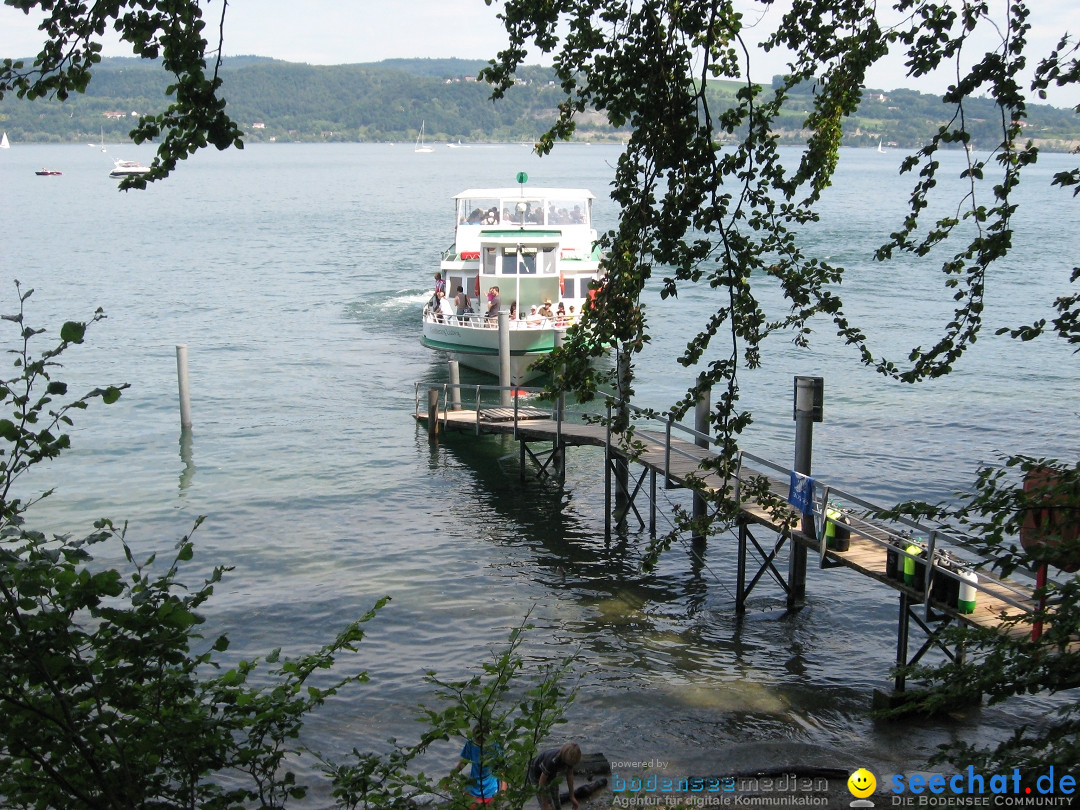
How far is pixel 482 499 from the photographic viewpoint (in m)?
21.7

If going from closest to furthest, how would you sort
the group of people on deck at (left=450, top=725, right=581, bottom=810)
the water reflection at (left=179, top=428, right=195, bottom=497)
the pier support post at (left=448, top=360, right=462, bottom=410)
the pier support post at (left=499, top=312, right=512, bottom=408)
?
the group of people on deck at (left=450, top=725, right=581, bottom=810)
the water reflection at (left=179, top=428, right=195, bottom=497)
the pier support post at (left=448, top=360, right=462, bottom=410)
the pier support post at (left=499, top=312, right=512, bottom=408)

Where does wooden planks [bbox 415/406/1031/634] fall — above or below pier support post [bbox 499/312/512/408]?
below

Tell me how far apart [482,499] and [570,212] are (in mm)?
18123

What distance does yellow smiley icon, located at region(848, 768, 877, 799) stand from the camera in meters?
9.70

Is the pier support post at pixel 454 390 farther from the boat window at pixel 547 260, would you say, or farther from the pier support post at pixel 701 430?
the pier support post at pixel 701 430

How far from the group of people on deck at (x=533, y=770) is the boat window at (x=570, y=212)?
29.0 metres

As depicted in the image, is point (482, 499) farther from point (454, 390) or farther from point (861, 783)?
point (861, 783)

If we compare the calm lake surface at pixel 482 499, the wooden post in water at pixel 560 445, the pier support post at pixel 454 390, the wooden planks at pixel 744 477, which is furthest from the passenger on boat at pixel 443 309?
the wooden post in water at pixel 560 445

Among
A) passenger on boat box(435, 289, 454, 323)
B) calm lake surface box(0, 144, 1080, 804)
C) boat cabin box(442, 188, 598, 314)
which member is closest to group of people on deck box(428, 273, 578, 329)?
passenger on boat box(435, 289, 454, 323)

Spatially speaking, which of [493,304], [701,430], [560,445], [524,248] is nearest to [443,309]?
[493,304]

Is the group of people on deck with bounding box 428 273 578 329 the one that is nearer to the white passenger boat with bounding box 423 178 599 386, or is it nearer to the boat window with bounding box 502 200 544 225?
the white passenger boat with bounding box 423 178 599 386

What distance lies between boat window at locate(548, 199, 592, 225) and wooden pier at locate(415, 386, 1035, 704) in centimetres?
1213

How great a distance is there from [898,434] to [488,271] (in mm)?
13476

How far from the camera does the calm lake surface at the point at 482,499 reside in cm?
1266
